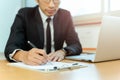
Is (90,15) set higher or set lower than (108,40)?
lower

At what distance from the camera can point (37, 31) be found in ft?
5.18

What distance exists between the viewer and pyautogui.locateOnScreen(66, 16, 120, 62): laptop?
38.3 inches

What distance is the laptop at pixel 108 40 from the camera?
97 cm

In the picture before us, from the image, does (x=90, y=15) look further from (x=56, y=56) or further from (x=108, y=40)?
(x=108, y=40)

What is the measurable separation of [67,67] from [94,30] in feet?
3.85

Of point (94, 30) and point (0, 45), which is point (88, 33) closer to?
point (94, 30)

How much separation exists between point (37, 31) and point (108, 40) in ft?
2.23

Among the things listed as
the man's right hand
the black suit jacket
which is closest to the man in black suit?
the black suit jacket

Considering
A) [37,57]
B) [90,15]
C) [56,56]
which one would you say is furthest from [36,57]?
[90,15]

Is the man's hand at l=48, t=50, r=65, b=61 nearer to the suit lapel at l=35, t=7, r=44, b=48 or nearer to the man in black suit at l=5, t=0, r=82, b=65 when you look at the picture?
the man in black suit at l=5, t=0, r=82, b=65

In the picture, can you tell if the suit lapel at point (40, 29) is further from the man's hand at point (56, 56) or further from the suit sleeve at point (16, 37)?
the man's hand at point (56, 56)

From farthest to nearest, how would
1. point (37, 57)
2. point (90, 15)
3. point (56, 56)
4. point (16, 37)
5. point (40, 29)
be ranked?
1. point (90, 15)
2. point (40, 29)
3. point (16, 37)
4. point (56, 56)
5. point (37, 57)

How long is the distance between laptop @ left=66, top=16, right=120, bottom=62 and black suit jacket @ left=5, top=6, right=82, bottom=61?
383 mm

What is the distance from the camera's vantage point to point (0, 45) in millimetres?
2805
